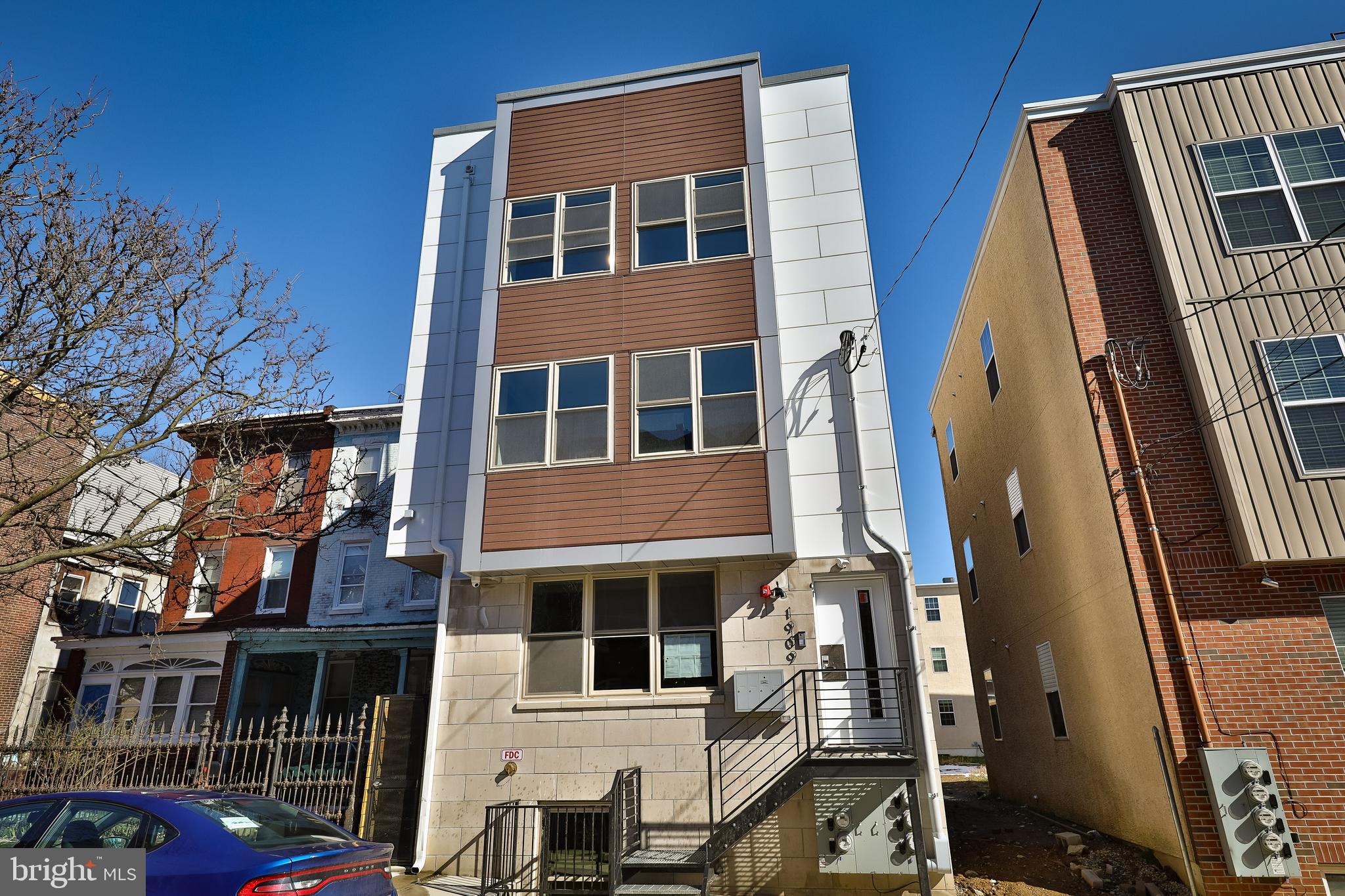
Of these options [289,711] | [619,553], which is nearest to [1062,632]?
[619,553]

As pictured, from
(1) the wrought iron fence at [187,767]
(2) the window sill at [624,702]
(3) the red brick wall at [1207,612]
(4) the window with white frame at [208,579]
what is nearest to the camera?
(3) the red brick wall at [1207,612]

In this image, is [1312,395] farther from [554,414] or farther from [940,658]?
[940,658]

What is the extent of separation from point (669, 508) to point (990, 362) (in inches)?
397

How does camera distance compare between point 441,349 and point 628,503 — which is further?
point 441,349

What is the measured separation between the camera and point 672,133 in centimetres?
1349

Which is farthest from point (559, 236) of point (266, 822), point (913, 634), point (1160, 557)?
point (1160, 557)

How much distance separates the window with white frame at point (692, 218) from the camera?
12.7 metres

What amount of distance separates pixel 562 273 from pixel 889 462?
629cm

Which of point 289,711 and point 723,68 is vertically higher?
point 723,68

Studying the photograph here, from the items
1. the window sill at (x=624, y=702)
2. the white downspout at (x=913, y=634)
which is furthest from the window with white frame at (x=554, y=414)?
the white downspout at (x=913, y=634)

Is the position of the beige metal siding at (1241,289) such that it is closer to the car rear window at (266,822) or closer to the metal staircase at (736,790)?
the metal staircase at (736,790)

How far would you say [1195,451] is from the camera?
1044 cm

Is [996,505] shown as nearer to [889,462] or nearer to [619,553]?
[889,462]

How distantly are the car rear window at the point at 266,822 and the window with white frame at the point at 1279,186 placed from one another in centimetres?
1323
